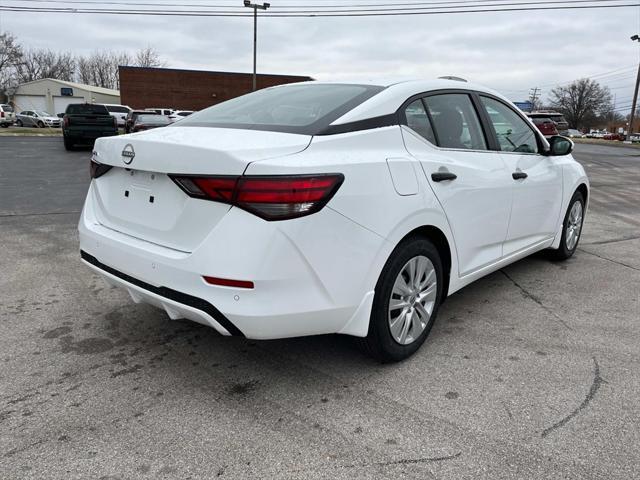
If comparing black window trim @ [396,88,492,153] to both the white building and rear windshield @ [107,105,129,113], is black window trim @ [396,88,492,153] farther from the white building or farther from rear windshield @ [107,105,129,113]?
the white building

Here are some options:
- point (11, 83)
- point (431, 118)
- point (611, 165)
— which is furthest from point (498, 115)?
point (11, 83)

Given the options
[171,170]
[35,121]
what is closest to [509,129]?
[171,170]

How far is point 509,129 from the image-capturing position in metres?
4.15

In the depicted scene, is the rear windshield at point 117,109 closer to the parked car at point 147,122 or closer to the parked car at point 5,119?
the parked car at point 5,119

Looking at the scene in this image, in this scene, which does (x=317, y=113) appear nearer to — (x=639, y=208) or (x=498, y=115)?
(x=498, y=115)

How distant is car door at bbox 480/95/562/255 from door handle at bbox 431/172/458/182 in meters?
0.89

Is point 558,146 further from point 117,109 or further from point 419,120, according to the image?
point 117,109

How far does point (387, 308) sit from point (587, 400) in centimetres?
113

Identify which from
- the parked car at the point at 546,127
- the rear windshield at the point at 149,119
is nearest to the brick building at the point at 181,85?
the rear windshield at the point at 149,119

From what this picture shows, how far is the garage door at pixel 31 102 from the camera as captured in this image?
2611 inches

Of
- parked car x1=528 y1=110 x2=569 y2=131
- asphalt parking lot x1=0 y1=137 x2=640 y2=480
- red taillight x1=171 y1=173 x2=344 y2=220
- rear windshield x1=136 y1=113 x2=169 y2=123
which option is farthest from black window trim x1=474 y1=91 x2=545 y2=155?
parked car x1=528 y1=110 x2=569 y2=131

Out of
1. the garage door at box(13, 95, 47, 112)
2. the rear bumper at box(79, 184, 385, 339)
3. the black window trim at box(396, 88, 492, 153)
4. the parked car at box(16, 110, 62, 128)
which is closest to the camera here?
the rear bumper at box(79, 184, 385, 339)

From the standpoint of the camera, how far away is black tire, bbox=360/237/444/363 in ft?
9.12

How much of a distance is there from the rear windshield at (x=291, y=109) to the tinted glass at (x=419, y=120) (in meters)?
0.23
